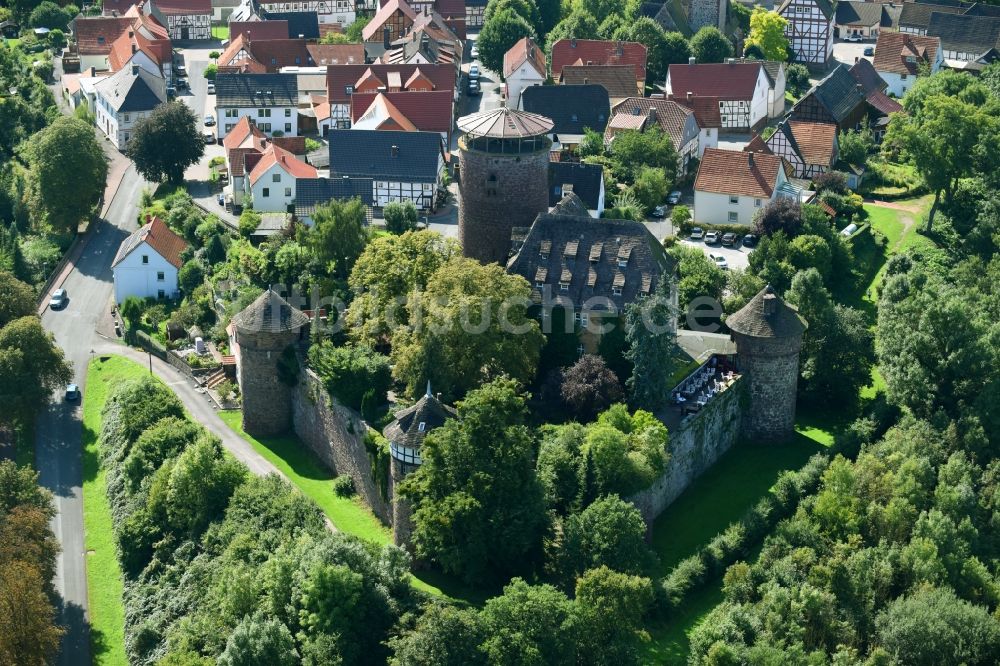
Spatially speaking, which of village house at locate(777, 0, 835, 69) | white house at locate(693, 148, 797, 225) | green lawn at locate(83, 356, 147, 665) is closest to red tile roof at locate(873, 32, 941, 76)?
village house at locate(777, 0, 835, 69)

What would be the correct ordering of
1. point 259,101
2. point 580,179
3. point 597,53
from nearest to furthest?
point 580,179 → point 259,101 → point 597,53

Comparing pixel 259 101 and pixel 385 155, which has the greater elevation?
pixel 259 101

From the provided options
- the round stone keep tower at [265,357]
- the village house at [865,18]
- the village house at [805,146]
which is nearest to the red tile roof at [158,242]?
the round stone keep tower at [265,357]

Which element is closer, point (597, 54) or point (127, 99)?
point (127, 99)

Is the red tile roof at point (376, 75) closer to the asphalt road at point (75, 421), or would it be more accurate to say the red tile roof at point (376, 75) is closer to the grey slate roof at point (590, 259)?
the asphalt road at point (75, 421)

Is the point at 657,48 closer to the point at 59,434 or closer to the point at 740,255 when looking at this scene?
the point at 740,255

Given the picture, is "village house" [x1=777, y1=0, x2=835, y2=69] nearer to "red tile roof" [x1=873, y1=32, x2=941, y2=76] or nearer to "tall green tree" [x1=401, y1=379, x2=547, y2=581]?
"red tile roof" [x1=873, y1=32, x2=941, y2=76]

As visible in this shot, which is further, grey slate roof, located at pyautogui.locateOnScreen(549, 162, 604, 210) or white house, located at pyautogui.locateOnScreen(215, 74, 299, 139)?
white house, located at pyautogui.locateOnScreen(215, 74, 299, 139)

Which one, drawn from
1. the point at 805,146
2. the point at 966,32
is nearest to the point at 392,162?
the point at 805,146

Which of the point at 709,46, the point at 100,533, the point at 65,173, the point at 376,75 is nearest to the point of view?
the point at 100,533

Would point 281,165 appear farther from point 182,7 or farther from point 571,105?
point 182,7
